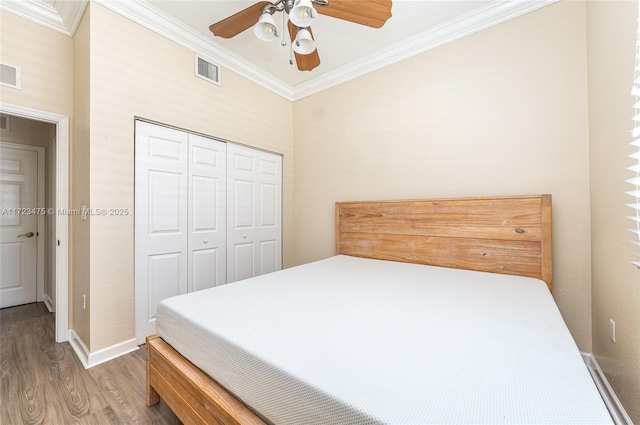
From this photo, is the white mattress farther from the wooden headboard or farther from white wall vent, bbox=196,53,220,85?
white wall vent, bbox=196,53,220,85

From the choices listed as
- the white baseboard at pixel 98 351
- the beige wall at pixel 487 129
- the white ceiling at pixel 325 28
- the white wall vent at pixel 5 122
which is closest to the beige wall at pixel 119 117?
the white baseboard at pixel 98 351

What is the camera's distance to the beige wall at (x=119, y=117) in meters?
1.92

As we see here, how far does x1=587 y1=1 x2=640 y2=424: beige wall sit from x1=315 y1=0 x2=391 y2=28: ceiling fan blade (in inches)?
46.7

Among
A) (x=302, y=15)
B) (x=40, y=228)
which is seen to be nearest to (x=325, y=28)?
(x=302, y=15)

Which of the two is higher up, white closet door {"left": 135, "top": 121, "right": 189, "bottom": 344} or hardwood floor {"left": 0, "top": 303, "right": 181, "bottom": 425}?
white closet door {"left": 135, "top": 121, "right": 189, "bottom": 344}

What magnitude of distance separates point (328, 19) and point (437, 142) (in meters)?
1.47

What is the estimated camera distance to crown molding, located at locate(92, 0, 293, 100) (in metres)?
2.07

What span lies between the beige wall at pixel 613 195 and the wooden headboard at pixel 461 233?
0.30m

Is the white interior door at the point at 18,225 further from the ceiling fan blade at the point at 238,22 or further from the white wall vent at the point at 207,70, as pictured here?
the ceiling fan blade at the point at 238,22

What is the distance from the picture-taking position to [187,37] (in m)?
2.43

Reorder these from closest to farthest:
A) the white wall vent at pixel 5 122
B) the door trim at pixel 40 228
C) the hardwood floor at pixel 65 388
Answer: the hardwood floor at pixel 65 388
the white wall vent at pixel 5 122
the door trim at pixel 40 228

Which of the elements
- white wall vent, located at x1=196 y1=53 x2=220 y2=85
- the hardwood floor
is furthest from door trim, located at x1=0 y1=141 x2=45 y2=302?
white wall vent, located at x1=196 y1=53 x2=220 y2=85

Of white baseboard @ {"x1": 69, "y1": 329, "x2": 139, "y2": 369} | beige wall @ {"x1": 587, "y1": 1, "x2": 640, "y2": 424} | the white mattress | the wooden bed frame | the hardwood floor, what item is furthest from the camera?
white baseboard @ {"x1": 69, "y1": 329, "x2": 139, "y2": 369}

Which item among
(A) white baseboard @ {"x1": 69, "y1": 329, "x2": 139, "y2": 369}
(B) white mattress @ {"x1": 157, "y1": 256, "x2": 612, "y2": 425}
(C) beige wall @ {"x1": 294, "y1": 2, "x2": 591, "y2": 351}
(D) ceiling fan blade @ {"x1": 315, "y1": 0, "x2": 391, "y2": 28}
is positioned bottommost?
(A) white baseboard @ {"x1": 69, "y1": 329, "x2": 139, "y2": 369}
